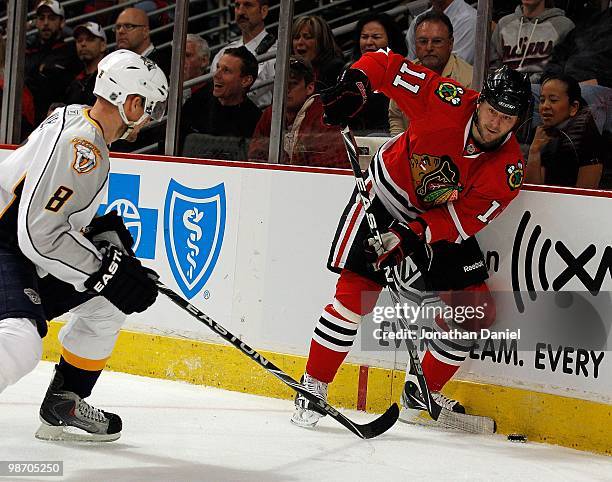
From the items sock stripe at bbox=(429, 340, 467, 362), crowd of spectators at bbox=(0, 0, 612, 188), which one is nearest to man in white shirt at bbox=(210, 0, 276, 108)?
crowd of spectators at bbox=(0, 0, 612, 188)

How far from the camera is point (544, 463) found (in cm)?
319

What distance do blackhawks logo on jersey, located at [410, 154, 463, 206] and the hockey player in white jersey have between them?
956mm

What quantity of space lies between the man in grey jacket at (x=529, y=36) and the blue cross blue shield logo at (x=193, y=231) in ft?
3.68

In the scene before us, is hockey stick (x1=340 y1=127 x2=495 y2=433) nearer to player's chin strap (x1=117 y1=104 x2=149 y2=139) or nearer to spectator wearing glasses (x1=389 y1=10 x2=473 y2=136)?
spectator wearing glasses (x1=389 y1=10 x2=473 y2=136)

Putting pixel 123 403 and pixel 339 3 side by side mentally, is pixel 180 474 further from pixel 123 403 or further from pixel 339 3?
pixel 339 3

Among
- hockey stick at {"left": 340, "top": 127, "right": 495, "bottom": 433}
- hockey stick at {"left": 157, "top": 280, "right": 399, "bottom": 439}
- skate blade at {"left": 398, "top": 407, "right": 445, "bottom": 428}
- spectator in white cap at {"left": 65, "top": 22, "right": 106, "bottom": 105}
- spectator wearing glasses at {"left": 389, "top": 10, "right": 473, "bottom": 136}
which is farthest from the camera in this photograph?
spectator in white cap at {"left": 65, "top": 22, "right": 106, "bottom": 105}

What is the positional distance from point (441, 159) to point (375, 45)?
0.64 meters

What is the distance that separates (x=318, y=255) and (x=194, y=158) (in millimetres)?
678

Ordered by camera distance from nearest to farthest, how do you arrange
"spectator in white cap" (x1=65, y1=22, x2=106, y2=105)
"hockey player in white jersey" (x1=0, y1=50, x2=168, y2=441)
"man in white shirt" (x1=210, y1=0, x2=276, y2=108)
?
"hockey player in white jersey" (x1=0, y1=50, x2=168, y2=441) < "man in white shirt" (x1=210, y1=0, x2=276, y2=108) < "spectator in white cap" (x1=65, y1=22, x2=106, y2=105)

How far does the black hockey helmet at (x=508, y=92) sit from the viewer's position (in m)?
3.26

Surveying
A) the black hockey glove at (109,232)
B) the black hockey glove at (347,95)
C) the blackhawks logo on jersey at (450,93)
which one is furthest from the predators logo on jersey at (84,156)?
the blackhawks logo on jersey at (450,93)

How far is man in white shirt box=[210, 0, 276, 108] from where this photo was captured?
411 cm

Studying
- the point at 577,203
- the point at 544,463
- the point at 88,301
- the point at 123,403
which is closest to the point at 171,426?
the point at 123,403

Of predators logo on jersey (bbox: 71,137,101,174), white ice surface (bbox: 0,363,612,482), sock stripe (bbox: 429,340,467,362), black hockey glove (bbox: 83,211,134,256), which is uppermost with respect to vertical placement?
predators logo on jersey (bbox: 71,137,101,174)
